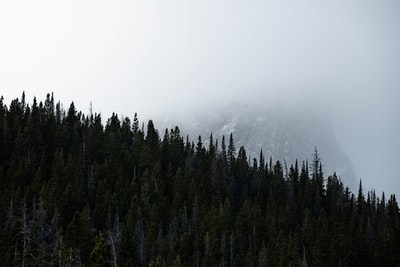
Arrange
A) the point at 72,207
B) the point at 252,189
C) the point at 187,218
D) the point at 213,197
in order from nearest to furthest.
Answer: the point at 72,207 < the point at 187,218 < the point at 213,197 < the point at 252,189

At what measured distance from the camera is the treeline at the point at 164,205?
3863 inches

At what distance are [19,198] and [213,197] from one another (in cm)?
5152

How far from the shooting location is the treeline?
98.1 m

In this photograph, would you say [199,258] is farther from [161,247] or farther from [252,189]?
[252,189]

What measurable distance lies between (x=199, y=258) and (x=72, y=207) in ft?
99.9

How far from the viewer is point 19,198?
339ft

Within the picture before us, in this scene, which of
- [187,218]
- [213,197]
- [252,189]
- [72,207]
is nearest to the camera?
[72,207]

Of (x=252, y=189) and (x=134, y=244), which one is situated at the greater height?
(x=252, y=189)

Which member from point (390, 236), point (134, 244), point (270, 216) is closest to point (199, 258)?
point (134, 244)

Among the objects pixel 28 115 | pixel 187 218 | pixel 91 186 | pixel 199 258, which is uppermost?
pixel 28 115

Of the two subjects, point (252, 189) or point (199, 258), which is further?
point (252, 189)

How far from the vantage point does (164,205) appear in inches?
4877

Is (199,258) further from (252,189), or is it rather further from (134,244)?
(252,189)

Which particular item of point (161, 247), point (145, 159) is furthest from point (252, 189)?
point (161, 247)
